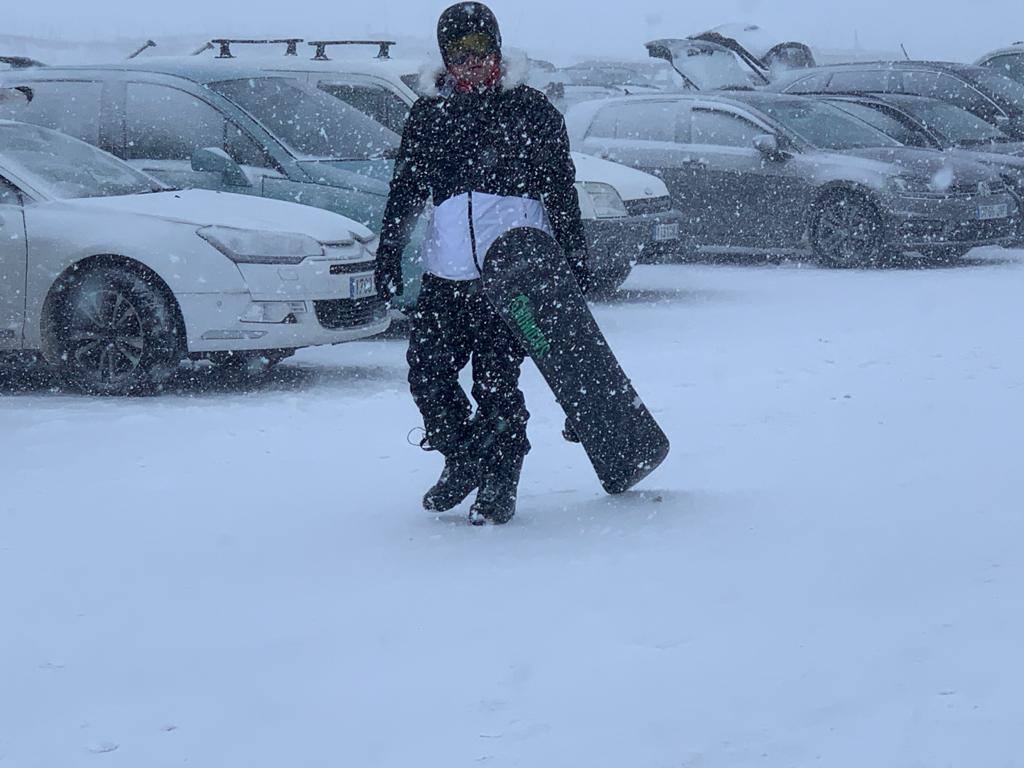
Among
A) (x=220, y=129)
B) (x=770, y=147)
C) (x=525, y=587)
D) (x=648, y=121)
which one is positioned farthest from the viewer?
(x=648, y=121)

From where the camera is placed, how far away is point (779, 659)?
452 centimetres

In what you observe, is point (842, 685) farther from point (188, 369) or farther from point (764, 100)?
point (764, 100)

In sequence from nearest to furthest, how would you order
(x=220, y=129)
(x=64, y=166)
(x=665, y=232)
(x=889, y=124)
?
(x=64, y=166)
(x=220, y=129)
(x=665, y=232)
(x=889, y=124)

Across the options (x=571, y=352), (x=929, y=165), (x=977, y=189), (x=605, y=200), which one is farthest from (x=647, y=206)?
(x=571, y=352)

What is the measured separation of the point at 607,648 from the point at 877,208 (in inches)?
448

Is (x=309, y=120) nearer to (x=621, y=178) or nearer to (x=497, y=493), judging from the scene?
(x=621, y=178)

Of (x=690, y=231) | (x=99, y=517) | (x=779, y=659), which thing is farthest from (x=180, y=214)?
(x=690, y=231)

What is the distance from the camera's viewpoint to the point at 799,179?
51.7ft

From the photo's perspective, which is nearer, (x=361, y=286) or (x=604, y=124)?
(x=361, y=286)

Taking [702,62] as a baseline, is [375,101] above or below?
below

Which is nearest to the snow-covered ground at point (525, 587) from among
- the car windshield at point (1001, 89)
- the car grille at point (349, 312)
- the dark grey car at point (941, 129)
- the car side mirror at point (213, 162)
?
the car grille at point (349, 312)

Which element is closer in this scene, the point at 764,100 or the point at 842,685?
the point at 842,685

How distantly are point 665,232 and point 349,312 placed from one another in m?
4.41

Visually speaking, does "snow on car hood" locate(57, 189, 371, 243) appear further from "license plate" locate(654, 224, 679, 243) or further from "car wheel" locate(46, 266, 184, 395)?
"license plate" locate(654, 224, 679, 243)
